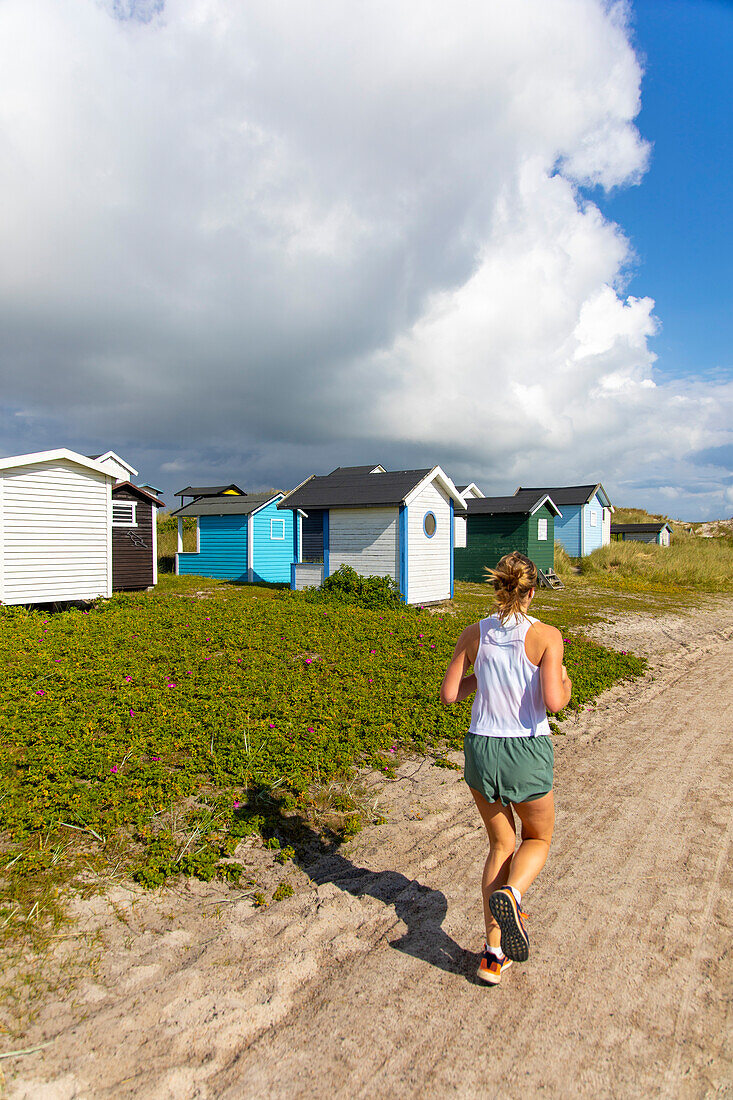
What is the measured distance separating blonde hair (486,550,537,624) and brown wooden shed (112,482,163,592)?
744 inches

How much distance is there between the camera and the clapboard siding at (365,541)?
16625 mm

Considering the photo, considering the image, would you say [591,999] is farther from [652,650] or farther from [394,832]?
[652,650]

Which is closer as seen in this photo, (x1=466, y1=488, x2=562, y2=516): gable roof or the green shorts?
the green shorts

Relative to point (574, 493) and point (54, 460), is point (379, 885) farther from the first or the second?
point (574, 493)

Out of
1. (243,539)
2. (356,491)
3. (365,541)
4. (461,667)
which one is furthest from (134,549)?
(461,667)

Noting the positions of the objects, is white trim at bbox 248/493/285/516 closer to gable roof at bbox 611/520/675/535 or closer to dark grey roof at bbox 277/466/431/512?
dark grey roof at bbox 277/466/431/512

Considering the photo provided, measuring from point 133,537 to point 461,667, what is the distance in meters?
19.4

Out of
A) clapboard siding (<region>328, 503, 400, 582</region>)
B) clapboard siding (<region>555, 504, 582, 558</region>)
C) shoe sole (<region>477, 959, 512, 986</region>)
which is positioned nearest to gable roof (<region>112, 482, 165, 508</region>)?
clapboard siding (<region>328, 503, 400, 582</region>)

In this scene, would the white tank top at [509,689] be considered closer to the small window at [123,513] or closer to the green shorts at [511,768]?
the green shorts at [511,768]

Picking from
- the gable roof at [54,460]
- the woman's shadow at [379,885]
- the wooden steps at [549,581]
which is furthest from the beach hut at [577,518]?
the woman's shadow at [379,885]

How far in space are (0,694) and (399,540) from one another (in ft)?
36.8

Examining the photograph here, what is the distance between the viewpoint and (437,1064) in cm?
238

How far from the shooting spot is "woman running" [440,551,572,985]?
2844mm

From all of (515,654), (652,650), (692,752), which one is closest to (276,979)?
(515,654)
